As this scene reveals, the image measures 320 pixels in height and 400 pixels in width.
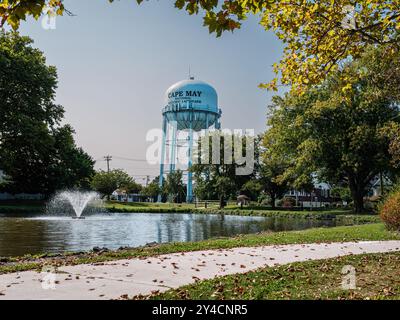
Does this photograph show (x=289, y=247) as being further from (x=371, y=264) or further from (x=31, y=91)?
(x=31, y=91)

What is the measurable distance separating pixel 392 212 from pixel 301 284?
10.8 meters

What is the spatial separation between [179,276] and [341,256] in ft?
15.4

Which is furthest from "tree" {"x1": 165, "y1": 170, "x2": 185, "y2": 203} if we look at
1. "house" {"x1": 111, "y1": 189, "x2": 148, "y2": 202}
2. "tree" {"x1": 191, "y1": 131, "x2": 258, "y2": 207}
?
"house" {"x1": 111, "y1": 189, "x2": 148, "y2": 202}

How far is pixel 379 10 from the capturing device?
10.6 meters

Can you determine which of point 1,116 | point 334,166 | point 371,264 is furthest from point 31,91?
point 371,264

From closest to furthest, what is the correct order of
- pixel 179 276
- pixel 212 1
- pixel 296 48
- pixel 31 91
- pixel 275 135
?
pixel 212 1 → pixel 179 276 → pixel 296 48 → pixel 31 91 → pixel 275 135

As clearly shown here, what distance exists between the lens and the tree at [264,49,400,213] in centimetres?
3766

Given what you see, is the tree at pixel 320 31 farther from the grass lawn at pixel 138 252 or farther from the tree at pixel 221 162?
the tree at pixel 221 162

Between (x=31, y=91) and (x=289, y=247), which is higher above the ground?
(x=31, y=91)

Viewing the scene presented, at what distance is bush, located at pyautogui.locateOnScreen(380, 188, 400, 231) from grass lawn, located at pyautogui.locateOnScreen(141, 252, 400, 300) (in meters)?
7.36

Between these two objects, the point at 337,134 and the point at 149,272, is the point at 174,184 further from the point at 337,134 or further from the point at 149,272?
the point at 149,272

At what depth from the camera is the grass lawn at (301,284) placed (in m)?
6.58

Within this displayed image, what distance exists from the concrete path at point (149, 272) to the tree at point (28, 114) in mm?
32336

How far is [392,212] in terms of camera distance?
16594mm
